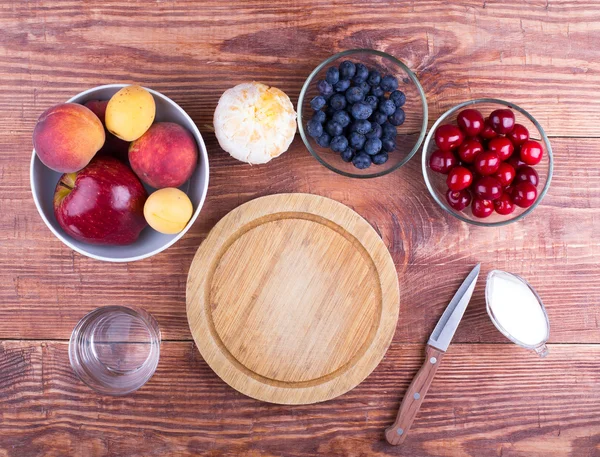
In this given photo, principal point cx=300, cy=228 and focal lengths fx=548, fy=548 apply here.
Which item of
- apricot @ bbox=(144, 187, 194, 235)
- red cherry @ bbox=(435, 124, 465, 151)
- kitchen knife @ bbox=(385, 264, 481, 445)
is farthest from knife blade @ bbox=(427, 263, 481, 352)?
apricot @ bbox=(144, 187, 194, 235)

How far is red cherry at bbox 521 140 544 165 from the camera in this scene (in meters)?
0.87

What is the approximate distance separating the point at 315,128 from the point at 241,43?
0.21 meters

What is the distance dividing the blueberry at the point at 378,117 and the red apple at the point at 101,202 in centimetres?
37

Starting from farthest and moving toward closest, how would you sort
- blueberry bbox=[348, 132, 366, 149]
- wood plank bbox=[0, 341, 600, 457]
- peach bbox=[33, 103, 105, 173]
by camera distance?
wood plank bbox=[0, 341, 600, 457] → blueberry bbox=[348, 132, 366, 149] → peach bbox=[33, 103, 105, 173]

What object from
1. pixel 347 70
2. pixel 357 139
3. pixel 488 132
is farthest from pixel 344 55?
pixel 488 132

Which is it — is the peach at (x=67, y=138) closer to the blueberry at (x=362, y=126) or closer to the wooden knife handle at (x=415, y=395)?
the blueberry at (x=362, y=126)

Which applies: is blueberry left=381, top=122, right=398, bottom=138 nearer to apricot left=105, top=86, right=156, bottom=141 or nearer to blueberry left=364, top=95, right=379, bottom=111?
blueberry left=364, top=95, right=379, bottom=111

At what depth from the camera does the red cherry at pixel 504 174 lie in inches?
34.0

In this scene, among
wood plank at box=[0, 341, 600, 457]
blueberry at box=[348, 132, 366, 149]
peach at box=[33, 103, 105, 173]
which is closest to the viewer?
peach at box=[33, 103, 105, 173]

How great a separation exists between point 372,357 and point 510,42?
23.2 inches

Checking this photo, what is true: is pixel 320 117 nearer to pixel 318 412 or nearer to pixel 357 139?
pixel 357 139

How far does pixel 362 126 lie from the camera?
83 centimetres

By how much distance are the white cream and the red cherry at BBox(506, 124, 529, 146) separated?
221mm

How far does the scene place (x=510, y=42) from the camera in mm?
942
